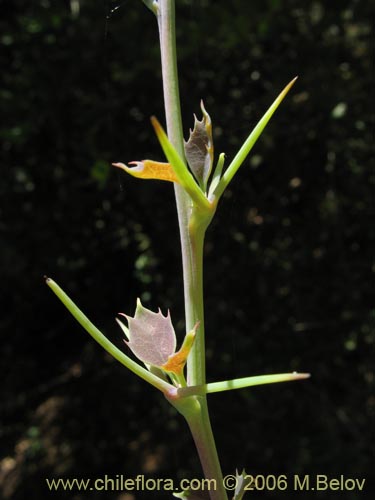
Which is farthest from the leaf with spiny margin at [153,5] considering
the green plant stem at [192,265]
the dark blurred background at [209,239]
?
the dark blurred background at [209,239]

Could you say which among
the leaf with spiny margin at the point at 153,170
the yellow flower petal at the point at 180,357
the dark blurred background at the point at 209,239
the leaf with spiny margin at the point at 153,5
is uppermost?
the leaf with spiny margin at the point at 153,5

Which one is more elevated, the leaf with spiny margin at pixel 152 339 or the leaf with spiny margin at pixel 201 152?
the leaf with spiny margin at pixel 201 152

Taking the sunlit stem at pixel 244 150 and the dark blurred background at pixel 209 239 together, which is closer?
the sunlit stem at pixel 244 150

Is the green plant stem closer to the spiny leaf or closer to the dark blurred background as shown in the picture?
the spiny leaf

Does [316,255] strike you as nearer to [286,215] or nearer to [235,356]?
[286,215]

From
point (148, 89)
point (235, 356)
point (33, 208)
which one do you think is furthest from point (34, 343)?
point (148, 89)

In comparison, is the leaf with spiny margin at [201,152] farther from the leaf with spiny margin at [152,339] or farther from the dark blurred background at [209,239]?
the dark blurred background at [209,239]

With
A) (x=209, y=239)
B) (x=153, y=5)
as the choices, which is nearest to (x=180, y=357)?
(x=153, y=5)
